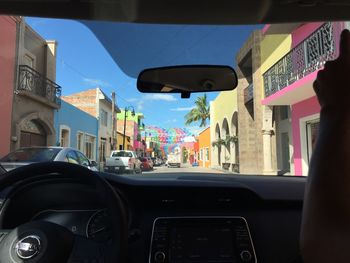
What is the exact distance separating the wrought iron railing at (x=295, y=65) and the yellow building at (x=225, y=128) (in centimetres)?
578

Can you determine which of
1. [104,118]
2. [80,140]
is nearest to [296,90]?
[80,140]

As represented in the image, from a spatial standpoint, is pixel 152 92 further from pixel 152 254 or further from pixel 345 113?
pixel 345 113

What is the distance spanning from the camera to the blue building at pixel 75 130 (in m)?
22.5

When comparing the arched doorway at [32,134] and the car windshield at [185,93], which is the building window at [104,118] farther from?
the arched doorway at [32,134]

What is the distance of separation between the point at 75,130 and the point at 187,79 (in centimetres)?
2362

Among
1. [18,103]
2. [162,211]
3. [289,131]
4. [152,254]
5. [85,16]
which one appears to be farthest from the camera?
[18,103]

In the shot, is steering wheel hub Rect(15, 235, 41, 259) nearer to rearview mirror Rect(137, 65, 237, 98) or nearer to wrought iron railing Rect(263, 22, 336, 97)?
rearview mirror Rect(137, 65, 237, 98)

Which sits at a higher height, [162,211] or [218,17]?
[218,17]

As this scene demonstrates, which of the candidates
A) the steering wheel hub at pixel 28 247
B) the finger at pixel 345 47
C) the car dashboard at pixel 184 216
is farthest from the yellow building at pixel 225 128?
the finger at pixel 345 47

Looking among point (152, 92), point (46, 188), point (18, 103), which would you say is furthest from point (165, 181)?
point (18, 103)

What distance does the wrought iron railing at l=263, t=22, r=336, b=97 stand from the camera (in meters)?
11.2

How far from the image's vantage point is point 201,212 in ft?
8.05

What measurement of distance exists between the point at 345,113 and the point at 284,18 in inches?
38.7

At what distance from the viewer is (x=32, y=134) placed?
19531 mm
